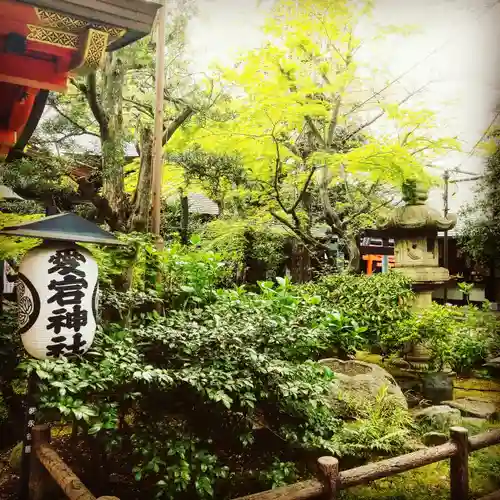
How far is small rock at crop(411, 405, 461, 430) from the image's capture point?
361 centimetres

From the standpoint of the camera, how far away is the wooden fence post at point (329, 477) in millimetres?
2062

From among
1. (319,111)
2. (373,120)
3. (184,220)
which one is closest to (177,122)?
(319,111)

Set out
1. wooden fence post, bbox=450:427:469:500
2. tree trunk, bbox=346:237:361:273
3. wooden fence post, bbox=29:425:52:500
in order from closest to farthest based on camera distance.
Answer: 1. wooden fence post, bbox=29:425:52:500
2. wooden fence post, bbox=450:427:469:500
3. tree trunk, bbox=346:237:361:273

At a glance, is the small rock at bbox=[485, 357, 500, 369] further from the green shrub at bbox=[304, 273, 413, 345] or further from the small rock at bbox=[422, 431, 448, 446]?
the small rock at bbox=[422, 431, 448, 446]

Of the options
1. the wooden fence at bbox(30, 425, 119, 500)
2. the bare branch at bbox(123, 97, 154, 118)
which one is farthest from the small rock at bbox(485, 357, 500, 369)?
the bare branch at bbox(123, 97, 154, 118)

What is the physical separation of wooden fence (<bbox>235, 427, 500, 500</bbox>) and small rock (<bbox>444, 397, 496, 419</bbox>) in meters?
1.54

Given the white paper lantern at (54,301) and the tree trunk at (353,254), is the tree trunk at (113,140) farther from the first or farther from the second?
the tree trunk at (353,254)

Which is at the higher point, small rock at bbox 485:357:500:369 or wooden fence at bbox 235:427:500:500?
small rock at bbox 485:357:500:369

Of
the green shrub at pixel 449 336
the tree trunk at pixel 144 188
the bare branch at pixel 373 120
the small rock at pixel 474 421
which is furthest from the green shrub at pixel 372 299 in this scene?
the tree trunk at pixel 144 188

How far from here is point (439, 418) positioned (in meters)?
3.63

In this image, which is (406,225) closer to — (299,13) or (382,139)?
(382,139)

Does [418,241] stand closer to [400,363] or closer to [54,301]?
[400,363]

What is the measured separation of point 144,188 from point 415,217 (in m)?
3.39

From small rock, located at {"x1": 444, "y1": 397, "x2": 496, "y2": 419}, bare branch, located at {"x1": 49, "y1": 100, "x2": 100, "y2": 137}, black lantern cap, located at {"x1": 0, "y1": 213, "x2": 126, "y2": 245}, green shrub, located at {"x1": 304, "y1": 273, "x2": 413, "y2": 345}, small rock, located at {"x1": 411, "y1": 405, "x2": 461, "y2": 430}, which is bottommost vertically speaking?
small rock, located at {"x1": 444, "y1": 397, "x2": 496, "y2": 419}
